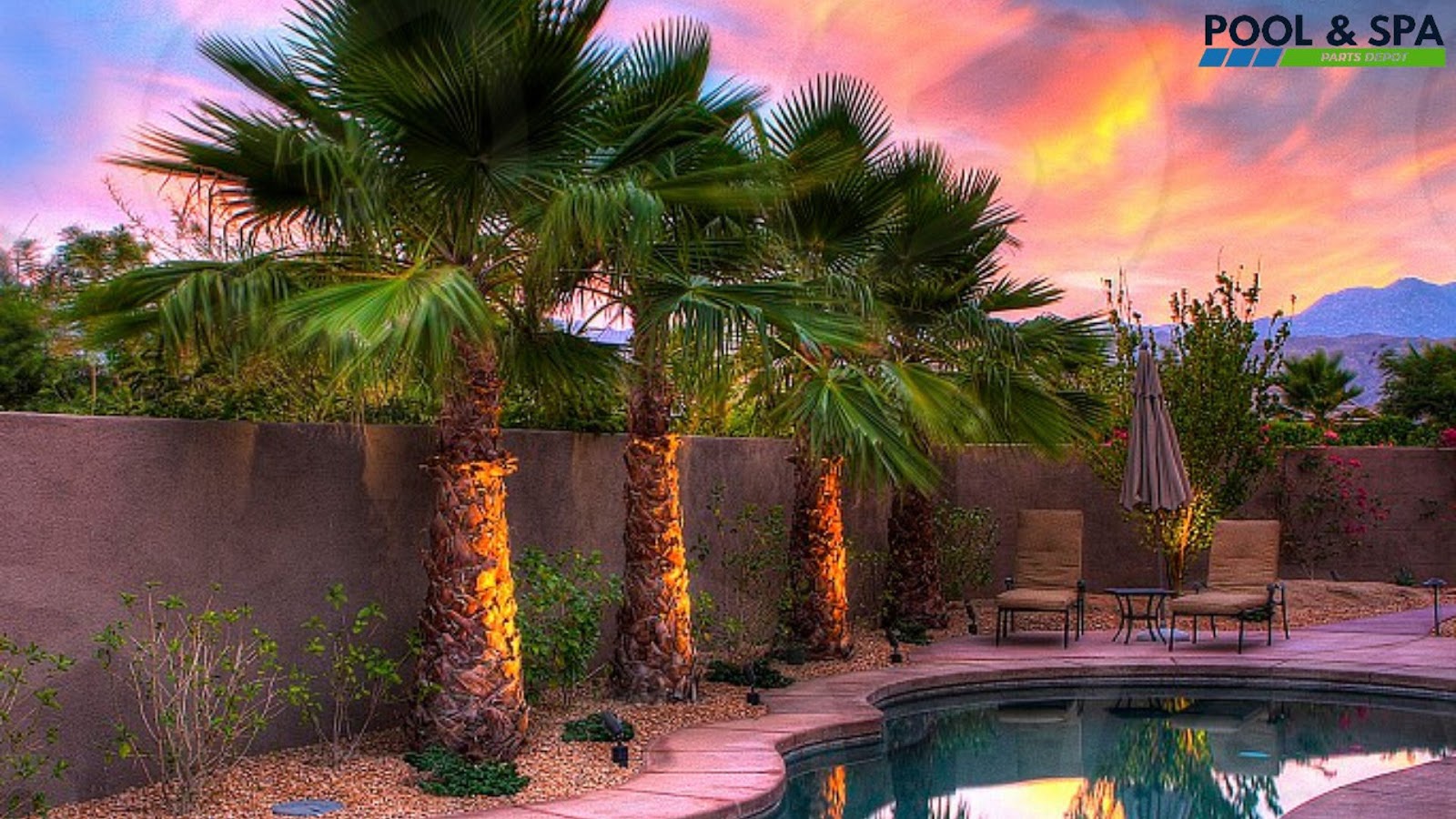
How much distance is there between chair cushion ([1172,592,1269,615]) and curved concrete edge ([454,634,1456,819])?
339 millimetres

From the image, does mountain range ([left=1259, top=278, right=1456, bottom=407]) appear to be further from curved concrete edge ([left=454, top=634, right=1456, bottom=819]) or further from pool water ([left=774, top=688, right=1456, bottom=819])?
pool water ([left=774, top=688, right=1456, bottom=819])

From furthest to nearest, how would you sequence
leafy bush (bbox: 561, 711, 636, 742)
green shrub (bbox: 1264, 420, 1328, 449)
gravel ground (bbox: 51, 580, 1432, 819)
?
green shrub (bbox: 1264, 420, 1328, 449) < leafy bush (bbox: 561, 711, 636, 742) < gravel ground (bbox: 51, 580, 1432, 819)

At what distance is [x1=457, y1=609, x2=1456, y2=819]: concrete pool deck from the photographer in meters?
6.62

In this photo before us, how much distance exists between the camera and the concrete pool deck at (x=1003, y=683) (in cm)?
662

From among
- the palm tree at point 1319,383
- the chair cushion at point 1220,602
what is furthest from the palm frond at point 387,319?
the palm tree at point 1319,383

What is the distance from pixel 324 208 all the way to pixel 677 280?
6.18 feet

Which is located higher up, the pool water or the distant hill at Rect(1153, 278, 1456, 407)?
the distant hill at Rect(1153, 278, 1456, 407)

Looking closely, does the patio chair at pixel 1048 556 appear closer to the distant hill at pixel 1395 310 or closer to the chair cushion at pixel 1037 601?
the chair cushion at pixel 1037 601

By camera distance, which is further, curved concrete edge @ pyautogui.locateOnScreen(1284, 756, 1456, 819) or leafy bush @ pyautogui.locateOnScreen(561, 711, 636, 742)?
leafy bush @ pyautogui.locateOnScreen(561, 711, 636, 742)

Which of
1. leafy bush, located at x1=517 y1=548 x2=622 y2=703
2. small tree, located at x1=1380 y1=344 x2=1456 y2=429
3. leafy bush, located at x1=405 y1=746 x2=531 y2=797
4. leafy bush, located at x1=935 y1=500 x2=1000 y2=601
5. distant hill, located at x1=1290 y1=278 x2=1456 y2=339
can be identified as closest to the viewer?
leafy bush, located at x1=405 y1=746 x2=531 y2=797

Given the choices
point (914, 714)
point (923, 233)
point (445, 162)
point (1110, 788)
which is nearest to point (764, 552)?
point (914, 714)

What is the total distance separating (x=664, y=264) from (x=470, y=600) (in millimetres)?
2069

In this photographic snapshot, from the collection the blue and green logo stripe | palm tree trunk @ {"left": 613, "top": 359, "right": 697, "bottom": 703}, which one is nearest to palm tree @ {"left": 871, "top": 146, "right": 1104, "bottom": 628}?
the blue and green logo stripe

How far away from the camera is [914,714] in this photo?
10.2 metres
